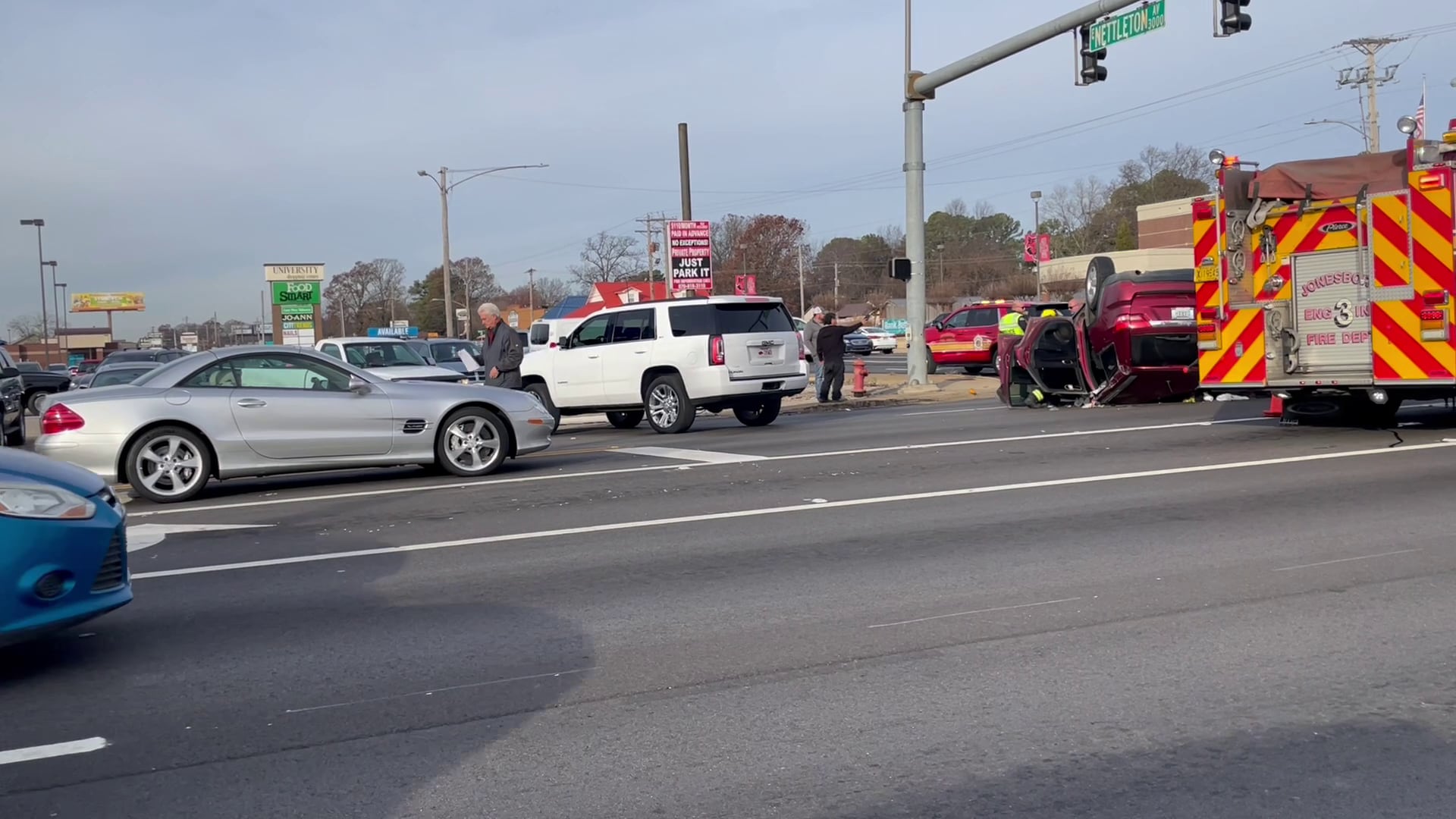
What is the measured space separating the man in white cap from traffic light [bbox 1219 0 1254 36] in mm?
10340

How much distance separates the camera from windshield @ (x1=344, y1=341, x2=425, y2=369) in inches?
832

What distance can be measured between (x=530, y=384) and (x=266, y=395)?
7.05 metres

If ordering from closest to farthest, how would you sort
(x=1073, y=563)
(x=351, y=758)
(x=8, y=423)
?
1. (x=351, y=758)
2. (x=1073, y=563)
3. (x=8, y=423)

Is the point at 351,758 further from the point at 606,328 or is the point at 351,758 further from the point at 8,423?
the point at 8,423

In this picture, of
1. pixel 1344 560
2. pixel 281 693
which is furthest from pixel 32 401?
pixel 1344 560

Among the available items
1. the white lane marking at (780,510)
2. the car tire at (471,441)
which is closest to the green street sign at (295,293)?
the car tire at (471,441)

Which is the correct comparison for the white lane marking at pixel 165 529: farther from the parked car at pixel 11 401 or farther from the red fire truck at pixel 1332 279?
the parked car at pixel 11 401

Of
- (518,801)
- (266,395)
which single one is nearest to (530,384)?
(266,395)

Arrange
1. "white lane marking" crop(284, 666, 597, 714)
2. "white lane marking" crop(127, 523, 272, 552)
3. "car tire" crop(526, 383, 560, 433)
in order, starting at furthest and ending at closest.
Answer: "car tire" crop(526, 383, 560, 433) < "white lane marking" crop(127, 523, 272, 552) < "white lane marking" crop(284, 666, 597, 714)

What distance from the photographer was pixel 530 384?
1903 cm

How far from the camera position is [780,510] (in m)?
9.96

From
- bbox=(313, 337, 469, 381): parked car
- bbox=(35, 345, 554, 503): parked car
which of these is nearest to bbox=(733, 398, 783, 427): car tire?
bbox=(313, 337, 469, 381): parked car

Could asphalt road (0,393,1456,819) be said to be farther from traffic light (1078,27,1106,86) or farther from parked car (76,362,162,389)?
parked car (76,362,162,389)

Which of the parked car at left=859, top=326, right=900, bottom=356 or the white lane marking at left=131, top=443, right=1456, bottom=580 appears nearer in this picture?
the white lane marking at left=131, top=443, right=1456, bottom=580
